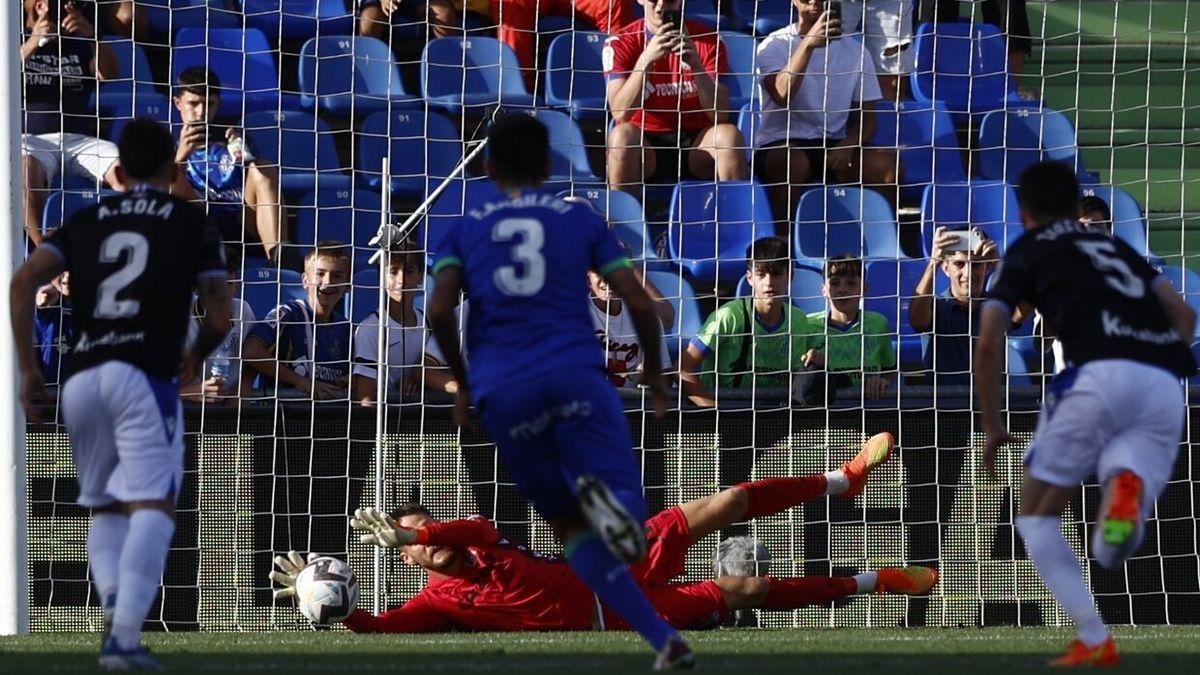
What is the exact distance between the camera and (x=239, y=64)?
36.6 feet

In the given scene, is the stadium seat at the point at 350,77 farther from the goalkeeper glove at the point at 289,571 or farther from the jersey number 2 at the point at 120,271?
the jersey number 2 at the point at 120,271

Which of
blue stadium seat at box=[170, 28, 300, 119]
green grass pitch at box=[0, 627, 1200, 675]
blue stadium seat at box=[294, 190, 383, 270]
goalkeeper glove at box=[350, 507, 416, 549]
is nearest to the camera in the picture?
green grass pitch at box=[0, 627, 1200, 675]

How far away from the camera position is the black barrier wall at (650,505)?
28.0 ft

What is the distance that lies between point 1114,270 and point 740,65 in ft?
20.3

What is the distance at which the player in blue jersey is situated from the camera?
516 centimetres

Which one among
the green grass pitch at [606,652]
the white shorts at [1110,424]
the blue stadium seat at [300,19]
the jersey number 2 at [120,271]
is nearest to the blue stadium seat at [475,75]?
the blue stadium seat at [300,19]

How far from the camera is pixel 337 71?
11.5m

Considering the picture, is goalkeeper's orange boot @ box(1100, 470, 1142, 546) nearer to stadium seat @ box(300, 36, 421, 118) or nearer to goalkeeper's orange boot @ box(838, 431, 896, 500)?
goalkeeper's orange boot @ box(838, 431, 896, 500)

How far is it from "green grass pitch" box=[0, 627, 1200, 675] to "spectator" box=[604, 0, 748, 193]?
11.4 ft

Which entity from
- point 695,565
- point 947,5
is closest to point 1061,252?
point 695,565

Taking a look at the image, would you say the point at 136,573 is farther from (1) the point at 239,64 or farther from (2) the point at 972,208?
(2) the point at 972,208

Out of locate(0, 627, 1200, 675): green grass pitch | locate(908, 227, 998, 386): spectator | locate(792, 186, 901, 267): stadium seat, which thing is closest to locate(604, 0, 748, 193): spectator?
locate(792, 186, 901, 267): stadium seat

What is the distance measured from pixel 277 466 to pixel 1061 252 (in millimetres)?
4373

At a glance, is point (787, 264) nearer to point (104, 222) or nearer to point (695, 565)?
point (695, 565)
